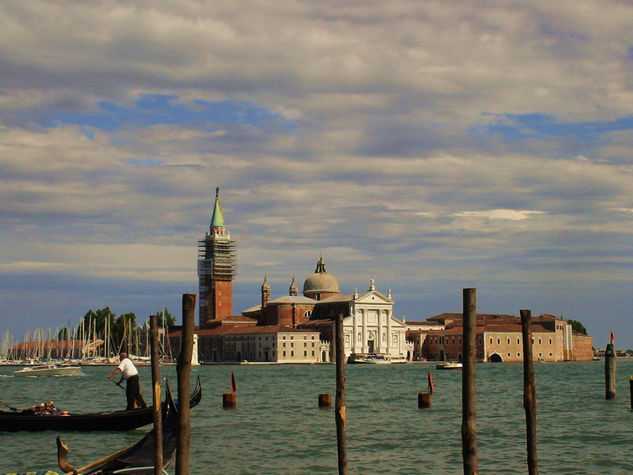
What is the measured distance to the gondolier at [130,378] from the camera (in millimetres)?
16125

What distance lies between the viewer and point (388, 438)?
17594 mm

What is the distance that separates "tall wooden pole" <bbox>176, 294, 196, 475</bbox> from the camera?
9766 mm

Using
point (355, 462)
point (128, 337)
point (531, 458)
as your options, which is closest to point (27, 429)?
point (355, 462)

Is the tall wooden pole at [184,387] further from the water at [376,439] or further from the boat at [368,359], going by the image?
the boat at [368,359]

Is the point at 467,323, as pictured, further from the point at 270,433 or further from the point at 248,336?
the point at 248,336

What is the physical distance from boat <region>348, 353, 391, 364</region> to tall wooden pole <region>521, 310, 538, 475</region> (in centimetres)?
7493

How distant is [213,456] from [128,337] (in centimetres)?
7376

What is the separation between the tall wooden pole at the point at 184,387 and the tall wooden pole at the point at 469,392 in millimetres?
2791

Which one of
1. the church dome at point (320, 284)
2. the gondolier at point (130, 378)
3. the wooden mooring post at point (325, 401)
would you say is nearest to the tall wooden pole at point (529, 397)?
the gondolier at point (130, 378)

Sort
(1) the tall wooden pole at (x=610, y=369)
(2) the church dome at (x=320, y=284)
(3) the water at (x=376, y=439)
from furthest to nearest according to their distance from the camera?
1. (2) the church dome at (x=320, y=284)
2. (1) the tall wooden pole at (x=610, y=369)
3. (3) the water at (x=376, y=439)

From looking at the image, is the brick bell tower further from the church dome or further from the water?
the water

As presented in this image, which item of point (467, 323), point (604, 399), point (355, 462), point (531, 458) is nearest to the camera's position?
point (467, 323)

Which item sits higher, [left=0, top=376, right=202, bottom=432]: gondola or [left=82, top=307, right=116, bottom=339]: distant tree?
[left=82, top=307, right=116, bottom=339]: distant tree

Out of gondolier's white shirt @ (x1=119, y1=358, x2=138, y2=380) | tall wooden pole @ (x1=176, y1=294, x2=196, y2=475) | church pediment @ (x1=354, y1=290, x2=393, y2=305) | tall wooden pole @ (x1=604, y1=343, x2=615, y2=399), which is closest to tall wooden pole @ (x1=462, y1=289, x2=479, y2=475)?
tall wooden pole @ (x1=176, y1=294, x2=196, y2=475)
